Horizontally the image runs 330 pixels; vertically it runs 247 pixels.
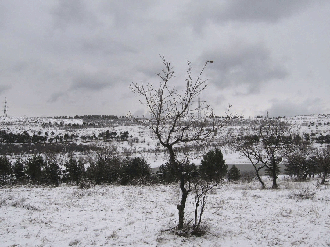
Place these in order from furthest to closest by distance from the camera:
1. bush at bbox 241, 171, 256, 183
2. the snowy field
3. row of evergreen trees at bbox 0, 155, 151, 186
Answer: row of evergreen trees at bbox 0, 155, 151, 186
bush at bbox 241, 171, 256, 183
the snowy field

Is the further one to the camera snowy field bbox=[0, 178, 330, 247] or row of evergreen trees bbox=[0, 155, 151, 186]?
row of evergreen trees bbox=[0, 155, 151, 186]

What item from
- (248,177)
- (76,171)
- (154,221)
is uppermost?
(154,221)

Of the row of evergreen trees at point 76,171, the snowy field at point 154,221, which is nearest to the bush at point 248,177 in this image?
the row of evergreen trees at point 76,171

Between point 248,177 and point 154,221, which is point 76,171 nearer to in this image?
point 248,177

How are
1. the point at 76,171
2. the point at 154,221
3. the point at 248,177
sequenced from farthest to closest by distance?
the point at 76,171
the point at 248,177
the point at 154,221

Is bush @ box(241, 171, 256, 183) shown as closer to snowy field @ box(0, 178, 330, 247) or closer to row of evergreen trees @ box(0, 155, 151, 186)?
row of evergreen trees @ box(0, 155, 151, 186)

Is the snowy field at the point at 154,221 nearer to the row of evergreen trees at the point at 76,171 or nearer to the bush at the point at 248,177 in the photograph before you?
the bush at the point at 248,177

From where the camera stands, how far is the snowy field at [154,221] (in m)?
8.36

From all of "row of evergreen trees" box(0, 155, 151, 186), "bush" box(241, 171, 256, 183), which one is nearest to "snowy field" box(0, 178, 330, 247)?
"bush" box(241, 171, 256, 183)

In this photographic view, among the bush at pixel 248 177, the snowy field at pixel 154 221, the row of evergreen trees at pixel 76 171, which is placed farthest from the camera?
the row of evergreen trees at pixel 76 171

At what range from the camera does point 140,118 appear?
28.5 ft

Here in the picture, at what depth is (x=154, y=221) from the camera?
10.7 meters

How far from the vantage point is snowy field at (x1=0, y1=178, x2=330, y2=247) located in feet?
27.4

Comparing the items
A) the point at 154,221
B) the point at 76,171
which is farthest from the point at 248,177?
the point at 76,171
